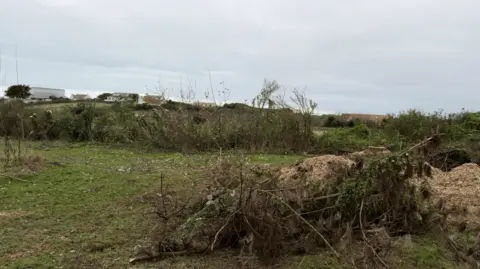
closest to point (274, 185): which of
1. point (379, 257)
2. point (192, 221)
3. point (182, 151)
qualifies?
point (192, 221)

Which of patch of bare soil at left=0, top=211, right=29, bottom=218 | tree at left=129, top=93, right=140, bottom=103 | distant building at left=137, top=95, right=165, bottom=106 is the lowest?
patch of bare soil at left=0, top=211, right=29, bottom=218

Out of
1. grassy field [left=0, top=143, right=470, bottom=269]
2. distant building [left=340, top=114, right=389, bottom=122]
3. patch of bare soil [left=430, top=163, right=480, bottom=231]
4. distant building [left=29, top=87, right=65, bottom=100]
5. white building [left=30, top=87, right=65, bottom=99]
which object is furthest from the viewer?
white building [left=30, top=87, right=65, bottom=99]

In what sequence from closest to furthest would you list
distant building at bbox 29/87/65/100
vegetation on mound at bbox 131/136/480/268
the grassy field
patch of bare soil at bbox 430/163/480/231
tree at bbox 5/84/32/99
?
1. vegetation on mound at bbox 131/136/480/268
2. the grassy field
3. patch of bare soil at bbox 430/163/480/231
4. tree at bbox 5/84/32/99
5. distant building at bbox 29/87/65/100

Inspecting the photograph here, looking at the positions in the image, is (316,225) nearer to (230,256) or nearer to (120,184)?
(230,256)

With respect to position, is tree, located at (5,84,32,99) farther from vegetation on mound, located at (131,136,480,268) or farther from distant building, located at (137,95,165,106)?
vegetation on mound, located at (131,136,480,268)

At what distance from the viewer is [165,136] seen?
15828mm

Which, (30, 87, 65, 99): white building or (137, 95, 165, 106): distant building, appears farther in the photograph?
(30, 87, 65, 99): white building

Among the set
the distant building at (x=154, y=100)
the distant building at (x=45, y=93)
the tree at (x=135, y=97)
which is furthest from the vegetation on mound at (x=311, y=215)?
the distant building at (x=45, y=93)

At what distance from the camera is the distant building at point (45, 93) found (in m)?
33.6

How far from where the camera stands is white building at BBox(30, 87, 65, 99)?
33744 mm

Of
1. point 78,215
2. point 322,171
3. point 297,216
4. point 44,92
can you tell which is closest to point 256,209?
point 297,216

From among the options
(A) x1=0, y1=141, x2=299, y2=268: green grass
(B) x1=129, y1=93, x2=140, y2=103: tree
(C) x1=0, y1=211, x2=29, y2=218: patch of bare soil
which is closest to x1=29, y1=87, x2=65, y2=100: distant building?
(B) x1=129, y1=93, x2=140, y2=103: tree

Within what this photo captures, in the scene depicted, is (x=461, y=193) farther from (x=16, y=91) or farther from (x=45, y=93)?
(x=45, y=93)

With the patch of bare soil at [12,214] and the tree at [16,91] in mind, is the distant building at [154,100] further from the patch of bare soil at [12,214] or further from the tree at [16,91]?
the patch of bare soil at [12,214]
